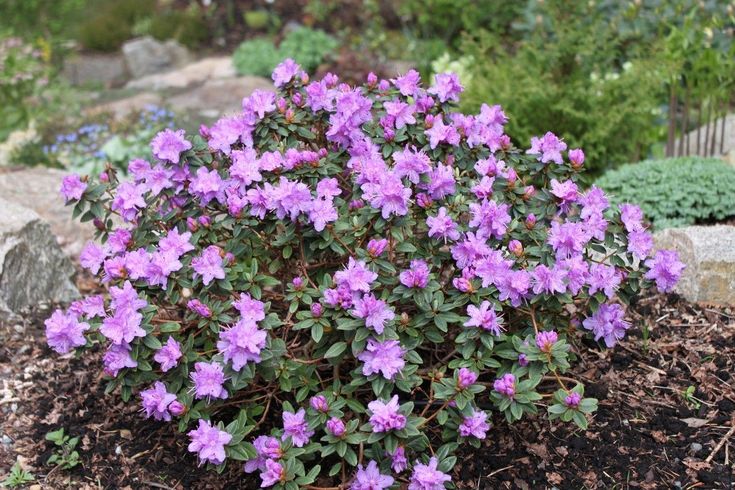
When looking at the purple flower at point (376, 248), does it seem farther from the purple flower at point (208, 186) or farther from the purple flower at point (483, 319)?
the purple flower at point (208, 186)

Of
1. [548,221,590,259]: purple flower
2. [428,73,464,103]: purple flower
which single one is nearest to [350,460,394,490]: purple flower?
[548,221,590,259]: purple flower

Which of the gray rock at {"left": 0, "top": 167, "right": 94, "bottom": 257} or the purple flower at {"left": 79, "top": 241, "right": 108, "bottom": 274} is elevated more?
the purple flower at {"left": 79, "top": 241, "right": 108, "bottom": 274}

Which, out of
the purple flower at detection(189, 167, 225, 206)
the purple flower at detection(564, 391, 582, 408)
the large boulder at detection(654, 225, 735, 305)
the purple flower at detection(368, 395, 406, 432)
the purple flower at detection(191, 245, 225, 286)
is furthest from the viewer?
the large boulder at detection(654, 225, 735, 305)

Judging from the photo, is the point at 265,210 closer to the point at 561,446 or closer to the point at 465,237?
the point at 465,237

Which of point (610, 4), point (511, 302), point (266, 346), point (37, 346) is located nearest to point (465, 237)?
point (511, 302)

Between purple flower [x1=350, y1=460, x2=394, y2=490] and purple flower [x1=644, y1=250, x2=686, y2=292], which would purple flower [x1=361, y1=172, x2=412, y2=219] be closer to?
purple flower [x1=350, y1=460, x2=394, y2=490]

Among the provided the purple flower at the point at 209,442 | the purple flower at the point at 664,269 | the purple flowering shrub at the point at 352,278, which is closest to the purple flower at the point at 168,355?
the purple flowering shrub at the point at 352,278

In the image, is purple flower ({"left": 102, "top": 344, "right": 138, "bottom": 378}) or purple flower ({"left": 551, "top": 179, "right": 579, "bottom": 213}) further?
purple flower ({"left": 551, "top": 179, "right": 579, "bottom": 213})
